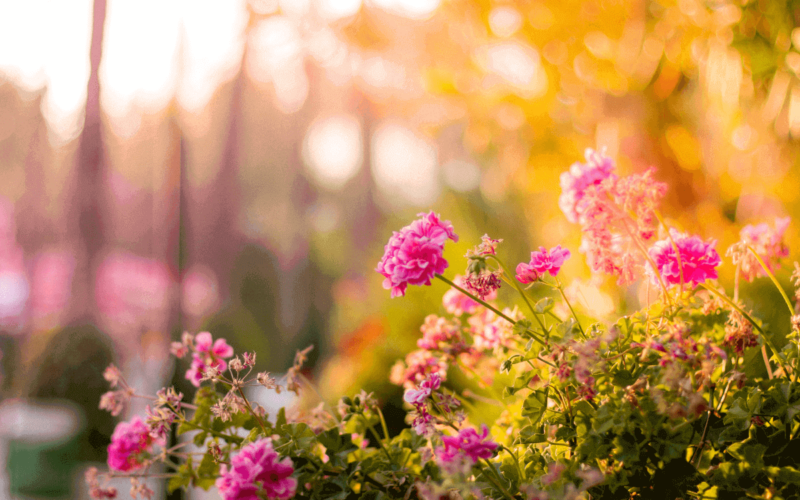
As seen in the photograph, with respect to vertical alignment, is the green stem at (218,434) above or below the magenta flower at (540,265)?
below

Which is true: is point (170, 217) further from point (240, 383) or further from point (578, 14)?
point (578, 14)

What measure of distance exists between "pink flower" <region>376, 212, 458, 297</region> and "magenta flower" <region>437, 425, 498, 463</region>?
0.15 meters

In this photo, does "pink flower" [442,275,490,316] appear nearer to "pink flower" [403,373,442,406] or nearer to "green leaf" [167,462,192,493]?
"pink flower" [403,373,442,406]

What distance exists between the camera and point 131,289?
1.66m

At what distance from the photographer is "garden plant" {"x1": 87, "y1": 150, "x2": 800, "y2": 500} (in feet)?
1.63

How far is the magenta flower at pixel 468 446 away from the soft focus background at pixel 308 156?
1.41 feet

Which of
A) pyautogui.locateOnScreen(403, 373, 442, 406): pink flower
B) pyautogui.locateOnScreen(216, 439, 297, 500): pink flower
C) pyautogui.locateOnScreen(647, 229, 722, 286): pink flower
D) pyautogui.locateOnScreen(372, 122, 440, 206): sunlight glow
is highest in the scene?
pyautogui.locateOnScreen(372, 122, 440, 206): sunlight glow

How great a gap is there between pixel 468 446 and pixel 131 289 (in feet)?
4.80

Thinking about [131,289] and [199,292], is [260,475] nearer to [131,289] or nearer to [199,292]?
[131,289]

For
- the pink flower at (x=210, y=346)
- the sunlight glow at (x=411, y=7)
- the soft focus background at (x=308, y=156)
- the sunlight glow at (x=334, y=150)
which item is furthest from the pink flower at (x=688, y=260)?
the sunlight glow at (x=334, y=150)

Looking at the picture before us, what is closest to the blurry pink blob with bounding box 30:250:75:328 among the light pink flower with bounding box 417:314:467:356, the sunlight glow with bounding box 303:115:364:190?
the light pink flower with bounding box 417:314:467:356

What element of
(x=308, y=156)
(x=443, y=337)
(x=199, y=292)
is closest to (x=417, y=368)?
(x=443, y=337)

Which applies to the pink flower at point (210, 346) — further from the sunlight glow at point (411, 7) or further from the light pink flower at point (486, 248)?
the sunlight glow at point (411, 7)

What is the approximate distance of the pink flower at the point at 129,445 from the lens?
683mm
